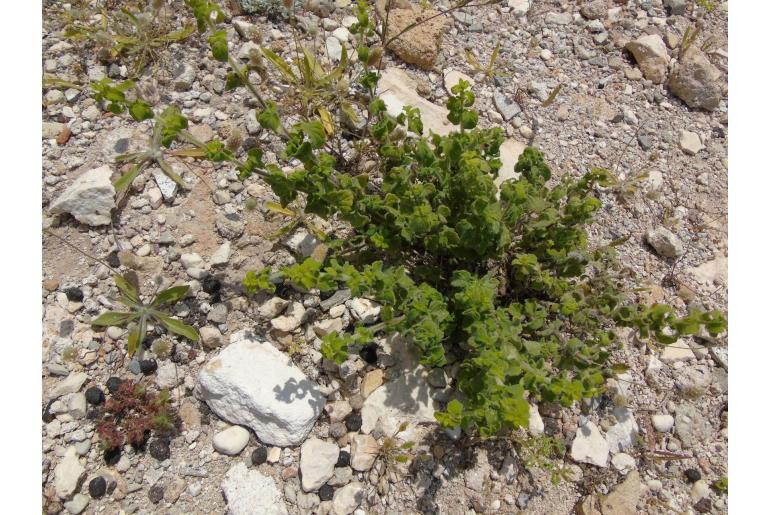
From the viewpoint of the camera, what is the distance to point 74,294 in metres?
3.90

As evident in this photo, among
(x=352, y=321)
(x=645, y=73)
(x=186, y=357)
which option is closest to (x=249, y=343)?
(x=186, y=357)

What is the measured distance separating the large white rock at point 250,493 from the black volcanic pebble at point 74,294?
1606 millimetres

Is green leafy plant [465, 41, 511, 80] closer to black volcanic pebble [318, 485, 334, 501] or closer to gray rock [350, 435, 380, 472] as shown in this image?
gray rock [350, 435, 380, 472]

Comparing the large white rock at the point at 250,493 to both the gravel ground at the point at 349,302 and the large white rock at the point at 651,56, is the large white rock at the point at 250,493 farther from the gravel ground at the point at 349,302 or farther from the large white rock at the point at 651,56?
the large white rock at the point at 651,56

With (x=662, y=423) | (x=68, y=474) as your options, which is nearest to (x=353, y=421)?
(x=68, y=474)

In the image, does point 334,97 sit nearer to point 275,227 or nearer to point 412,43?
point 412,43

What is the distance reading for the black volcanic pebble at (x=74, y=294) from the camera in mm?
3898

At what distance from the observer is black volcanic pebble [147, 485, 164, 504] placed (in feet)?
11.4

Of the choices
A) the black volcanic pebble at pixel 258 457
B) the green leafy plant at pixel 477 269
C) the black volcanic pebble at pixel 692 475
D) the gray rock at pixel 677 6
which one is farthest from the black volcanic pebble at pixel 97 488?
the gray rock at pixel 677 6

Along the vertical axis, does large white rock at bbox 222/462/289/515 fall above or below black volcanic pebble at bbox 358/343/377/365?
below

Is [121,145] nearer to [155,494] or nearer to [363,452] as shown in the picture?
[155,494]

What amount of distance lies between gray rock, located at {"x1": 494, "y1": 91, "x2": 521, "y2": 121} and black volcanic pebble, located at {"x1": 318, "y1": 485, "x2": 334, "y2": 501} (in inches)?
130

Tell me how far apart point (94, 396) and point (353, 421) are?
1.68 m

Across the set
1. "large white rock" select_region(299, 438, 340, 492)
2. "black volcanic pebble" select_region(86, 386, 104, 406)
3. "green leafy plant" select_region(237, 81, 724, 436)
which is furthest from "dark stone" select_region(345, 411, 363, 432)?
"black volcanic pebble" select_region(86, 386, 104, 406)
